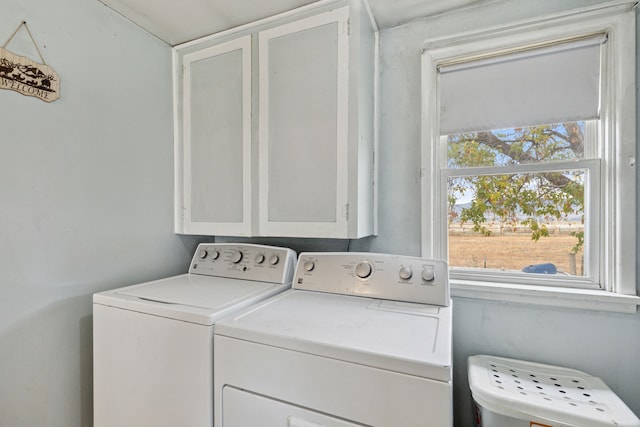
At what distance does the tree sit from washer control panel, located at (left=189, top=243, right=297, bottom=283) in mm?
896

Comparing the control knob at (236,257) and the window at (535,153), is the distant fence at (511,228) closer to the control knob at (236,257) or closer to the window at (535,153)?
the window at (535,153)

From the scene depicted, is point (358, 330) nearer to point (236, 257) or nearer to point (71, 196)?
point (236, 257)

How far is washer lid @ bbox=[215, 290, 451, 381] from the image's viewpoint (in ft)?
2.47

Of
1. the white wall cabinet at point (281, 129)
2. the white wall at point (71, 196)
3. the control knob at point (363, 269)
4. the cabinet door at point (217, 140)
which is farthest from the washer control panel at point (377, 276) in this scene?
the white wall at point (71, 196)

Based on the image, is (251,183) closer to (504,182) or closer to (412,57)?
(412,57)

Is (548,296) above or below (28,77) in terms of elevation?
below

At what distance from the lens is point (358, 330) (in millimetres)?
913

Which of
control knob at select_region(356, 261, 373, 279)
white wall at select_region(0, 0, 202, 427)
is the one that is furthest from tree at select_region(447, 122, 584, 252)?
white wall at select_region(0, 0, 202, 427)

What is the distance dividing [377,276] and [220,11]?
149 cm

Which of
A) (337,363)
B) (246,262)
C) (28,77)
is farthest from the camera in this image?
(246,262)

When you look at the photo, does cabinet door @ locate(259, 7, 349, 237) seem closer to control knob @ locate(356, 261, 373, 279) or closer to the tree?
control knob @ locate(356, 261, 373, 279)

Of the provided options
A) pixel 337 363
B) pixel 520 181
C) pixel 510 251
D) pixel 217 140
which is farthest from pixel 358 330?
pixel 217 140

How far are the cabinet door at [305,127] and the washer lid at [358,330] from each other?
0.38 meters

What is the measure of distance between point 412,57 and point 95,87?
5.11 ft
